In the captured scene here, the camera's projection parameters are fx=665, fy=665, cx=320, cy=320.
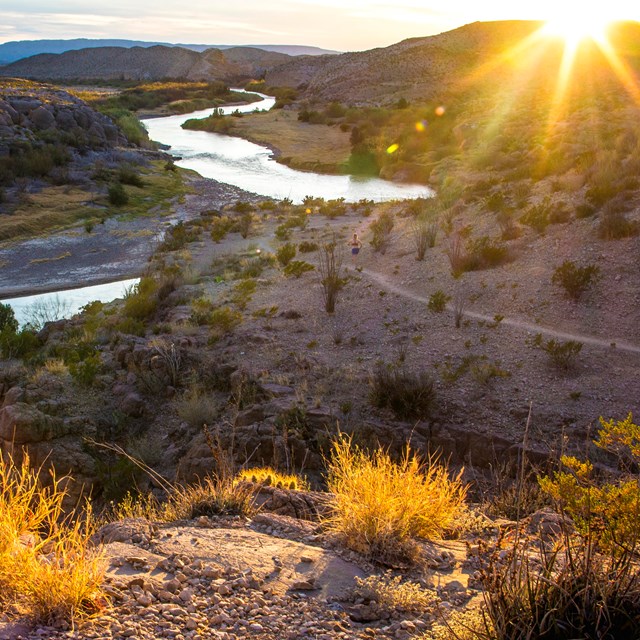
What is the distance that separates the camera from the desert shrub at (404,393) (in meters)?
11.0

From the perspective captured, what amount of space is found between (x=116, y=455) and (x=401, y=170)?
30408 mm

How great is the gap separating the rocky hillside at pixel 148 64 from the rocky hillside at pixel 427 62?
178 feet

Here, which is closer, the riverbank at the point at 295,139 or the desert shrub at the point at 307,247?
the desert shrub at the point at 307,247

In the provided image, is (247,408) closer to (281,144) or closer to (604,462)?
(604,462)

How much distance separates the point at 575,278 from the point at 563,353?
279 centimetres

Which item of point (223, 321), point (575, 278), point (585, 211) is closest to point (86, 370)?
point (223, 321)

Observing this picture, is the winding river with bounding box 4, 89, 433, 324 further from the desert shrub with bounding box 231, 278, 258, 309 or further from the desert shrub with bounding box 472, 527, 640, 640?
the desert shrub with bounding box 472, 527, 640, 640

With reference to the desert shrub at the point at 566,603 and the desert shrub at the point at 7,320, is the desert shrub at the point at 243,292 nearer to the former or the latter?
the desert shrub at the point at 7,320

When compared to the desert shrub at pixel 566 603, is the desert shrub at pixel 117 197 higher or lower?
higher

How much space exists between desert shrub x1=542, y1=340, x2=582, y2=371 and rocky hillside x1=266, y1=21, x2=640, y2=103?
2101 inches

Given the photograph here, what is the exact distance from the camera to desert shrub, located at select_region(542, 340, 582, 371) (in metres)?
11.5

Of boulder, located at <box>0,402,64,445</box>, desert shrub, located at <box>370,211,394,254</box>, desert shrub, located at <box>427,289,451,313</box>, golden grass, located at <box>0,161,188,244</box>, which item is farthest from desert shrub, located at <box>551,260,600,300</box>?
golden grass, located at <box>0,161,188,244</box>

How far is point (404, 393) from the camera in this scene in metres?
11.1

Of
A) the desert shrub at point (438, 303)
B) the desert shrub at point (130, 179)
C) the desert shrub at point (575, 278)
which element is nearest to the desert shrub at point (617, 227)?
the desert shrub at point (575, 278)
